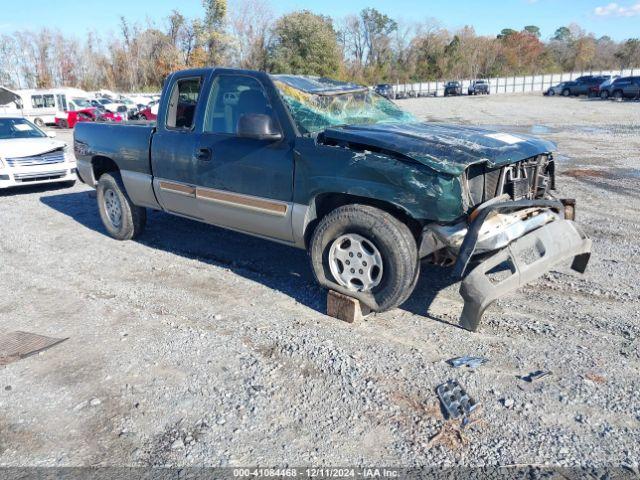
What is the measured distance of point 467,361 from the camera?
3.60 meters

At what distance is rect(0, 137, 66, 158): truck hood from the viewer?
389 inches

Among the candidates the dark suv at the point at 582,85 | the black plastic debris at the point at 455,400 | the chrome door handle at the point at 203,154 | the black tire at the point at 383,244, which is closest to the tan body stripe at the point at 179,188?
the chrome door handle at the point at 203,154

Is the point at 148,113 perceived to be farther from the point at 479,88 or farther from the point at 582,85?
the point at 479,88

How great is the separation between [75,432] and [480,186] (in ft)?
10.1

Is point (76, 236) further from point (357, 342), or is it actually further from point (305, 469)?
point (305, 469)

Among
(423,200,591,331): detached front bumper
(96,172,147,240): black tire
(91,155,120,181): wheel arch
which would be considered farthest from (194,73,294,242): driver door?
(91,155,120,181): wheel arch

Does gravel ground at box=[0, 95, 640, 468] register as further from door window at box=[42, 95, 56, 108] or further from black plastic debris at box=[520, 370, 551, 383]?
door window at box=[42, 95, 56, 108]

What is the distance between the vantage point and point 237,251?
245 inches

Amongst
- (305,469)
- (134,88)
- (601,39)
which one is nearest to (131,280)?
(305,469)

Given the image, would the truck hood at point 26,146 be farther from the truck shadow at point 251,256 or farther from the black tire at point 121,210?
the black tire at point 121,210

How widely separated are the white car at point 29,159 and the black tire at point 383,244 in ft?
25.5

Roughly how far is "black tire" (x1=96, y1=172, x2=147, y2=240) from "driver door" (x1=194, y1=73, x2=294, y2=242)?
161cm

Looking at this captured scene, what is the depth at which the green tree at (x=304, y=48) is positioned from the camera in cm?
5773

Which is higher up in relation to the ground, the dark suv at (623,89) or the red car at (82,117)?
the dark suv at (623,89)
